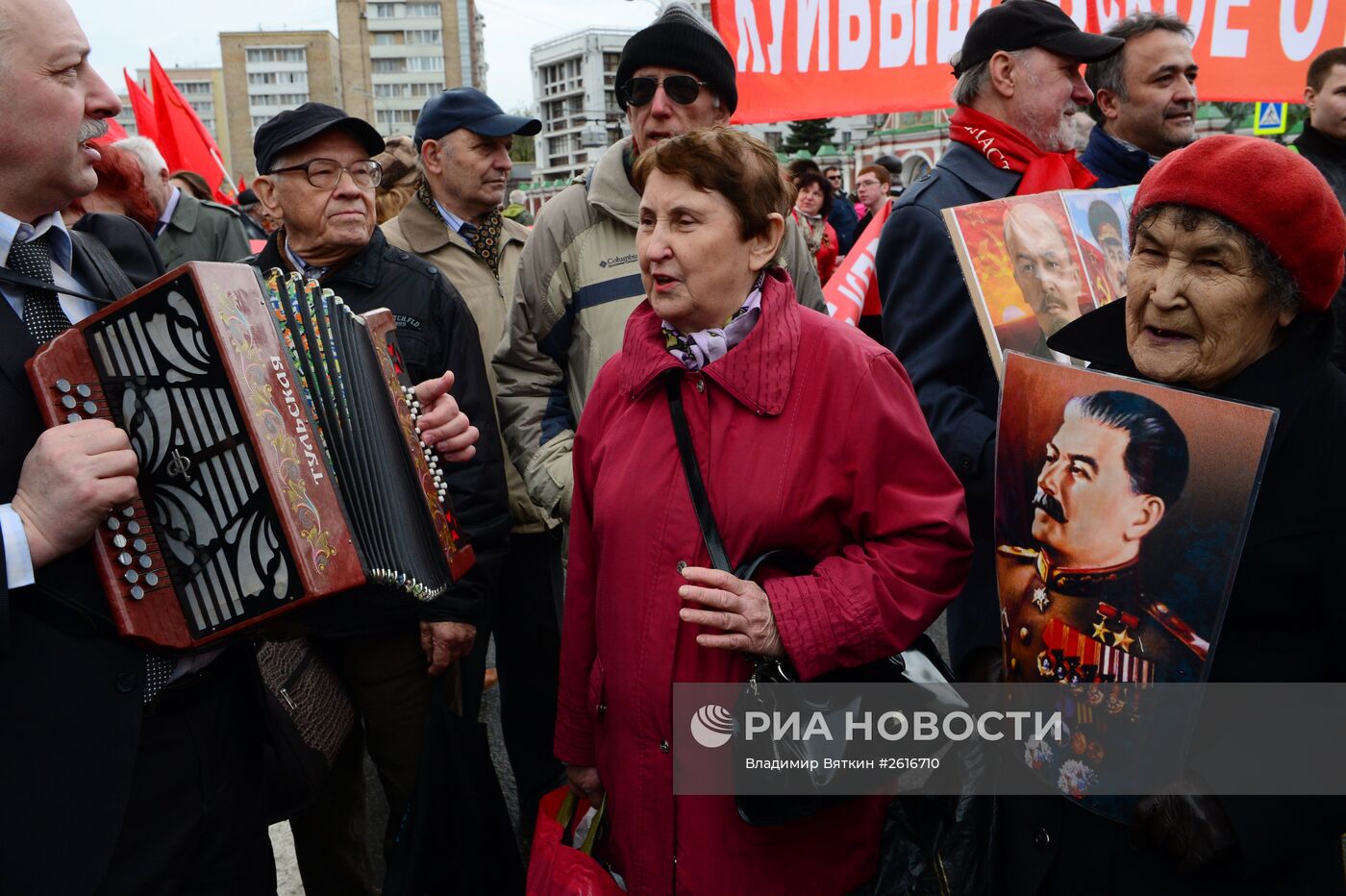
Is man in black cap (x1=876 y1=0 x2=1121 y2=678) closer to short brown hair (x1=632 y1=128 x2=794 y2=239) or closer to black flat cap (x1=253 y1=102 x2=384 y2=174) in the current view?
short brown hair (x1=632 y1=128 x2=794 y2=239)

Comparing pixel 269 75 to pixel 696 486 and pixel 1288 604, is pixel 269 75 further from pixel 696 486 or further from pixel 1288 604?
pixel 1288 604

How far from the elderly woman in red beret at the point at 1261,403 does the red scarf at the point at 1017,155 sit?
1184 mm

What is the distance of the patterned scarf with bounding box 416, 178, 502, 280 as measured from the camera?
3.95 metres

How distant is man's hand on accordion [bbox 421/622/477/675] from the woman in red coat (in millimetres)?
870

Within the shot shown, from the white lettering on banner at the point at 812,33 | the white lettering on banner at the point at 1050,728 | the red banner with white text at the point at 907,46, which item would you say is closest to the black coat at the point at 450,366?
the white lettering on banner at the point at 1050,728

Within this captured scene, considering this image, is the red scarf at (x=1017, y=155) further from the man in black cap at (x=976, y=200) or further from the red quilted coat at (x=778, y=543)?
the red quilted coat at (x=778, y=543)

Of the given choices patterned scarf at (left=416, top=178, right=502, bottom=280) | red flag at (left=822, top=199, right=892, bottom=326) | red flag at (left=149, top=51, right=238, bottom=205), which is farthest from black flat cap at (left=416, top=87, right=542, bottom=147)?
red flag at (left=149, top=51, right=238, bottom=205)

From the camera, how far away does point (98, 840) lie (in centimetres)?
171

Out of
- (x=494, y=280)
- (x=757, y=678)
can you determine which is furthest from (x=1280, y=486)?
(x=494, y=280)

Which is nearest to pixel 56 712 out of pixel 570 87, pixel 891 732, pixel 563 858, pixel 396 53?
pixel 563 858

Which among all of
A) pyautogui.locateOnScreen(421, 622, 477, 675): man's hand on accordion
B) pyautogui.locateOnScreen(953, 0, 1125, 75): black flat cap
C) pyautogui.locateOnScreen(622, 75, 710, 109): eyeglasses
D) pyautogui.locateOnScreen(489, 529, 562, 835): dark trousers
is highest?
pyautogui.locateOnScreen(953, 0, 1125, 75): black flat cap

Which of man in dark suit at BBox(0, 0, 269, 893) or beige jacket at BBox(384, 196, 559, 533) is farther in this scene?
beige jacket at BBox(384, 196, 559, 533)

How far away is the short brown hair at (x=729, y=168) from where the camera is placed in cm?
207

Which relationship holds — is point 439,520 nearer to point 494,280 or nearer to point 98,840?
point 98,840
